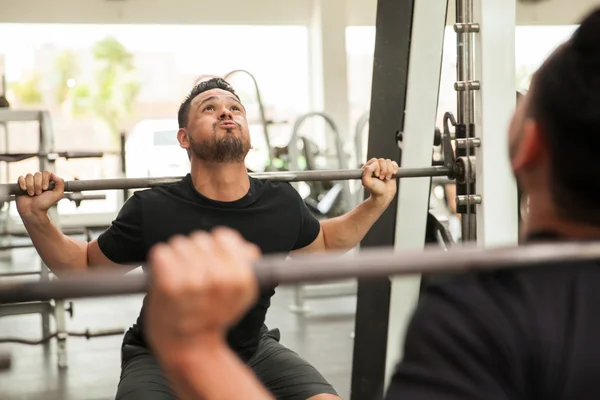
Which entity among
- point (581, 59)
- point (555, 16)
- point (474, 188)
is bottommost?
point (474, 188)

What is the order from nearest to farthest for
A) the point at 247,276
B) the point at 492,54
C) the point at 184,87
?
the point at 247,276 → the point at 492,54 → the point at 184,87

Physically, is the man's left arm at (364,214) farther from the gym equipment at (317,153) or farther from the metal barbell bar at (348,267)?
the gym equipment at (317,153)

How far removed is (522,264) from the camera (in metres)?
0.85

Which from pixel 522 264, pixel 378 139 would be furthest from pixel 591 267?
pixel 378 139

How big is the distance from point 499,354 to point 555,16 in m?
10.8

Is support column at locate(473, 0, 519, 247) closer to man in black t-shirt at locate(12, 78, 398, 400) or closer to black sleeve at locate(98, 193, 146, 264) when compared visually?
man in black t-shirt at locate(12, 78, 398, 400)

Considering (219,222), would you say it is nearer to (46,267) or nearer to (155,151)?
(46,267)

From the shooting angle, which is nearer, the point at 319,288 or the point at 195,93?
the point at 195,93

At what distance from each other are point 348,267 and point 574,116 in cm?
31

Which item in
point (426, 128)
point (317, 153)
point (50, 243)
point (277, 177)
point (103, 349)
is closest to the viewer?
point (50, 243)

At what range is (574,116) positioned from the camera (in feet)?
2.62

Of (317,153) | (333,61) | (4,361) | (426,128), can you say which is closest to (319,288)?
(317,153)

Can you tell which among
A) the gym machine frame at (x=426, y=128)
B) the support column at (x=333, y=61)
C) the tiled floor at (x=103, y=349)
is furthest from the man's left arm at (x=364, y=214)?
the support column at (x=333, y=61)

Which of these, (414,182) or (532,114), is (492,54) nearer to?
(414,182)
